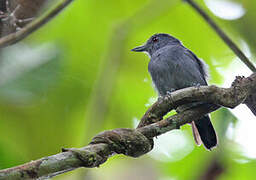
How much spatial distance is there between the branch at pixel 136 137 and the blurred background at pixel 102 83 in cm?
58

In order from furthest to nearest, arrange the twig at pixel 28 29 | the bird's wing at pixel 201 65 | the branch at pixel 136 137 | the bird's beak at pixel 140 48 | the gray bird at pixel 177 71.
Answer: the bird's beak at pixel 140 48 → the bird's wing at pixel 201 65 → the gray bird at pixel 177 71 → the twig at pixel 28 29 → the branch at pixel 136 137

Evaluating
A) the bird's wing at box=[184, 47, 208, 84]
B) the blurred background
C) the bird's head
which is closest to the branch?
the blurred background

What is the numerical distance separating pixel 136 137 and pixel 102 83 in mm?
1220

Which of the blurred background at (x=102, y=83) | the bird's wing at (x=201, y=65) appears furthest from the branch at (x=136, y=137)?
the bird's wing at (x=201, y=65)

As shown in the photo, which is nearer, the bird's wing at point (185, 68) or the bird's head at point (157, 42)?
the bird's wing at point (185, 68)

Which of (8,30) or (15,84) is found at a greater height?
(8,30)

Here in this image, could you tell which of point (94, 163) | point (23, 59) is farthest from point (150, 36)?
point (94, 163)

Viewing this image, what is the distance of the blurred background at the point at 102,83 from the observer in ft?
11.1

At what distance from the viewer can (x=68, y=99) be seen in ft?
12.9

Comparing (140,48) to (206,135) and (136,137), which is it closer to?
(206,135)

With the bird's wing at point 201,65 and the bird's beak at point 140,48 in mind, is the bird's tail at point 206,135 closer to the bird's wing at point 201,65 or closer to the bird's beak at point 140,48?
the bird's wing at point 201,65

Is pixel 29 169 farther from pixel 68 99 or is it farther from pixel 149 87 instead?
pixel 149 87

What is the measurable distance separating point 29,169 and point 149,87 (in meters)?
2.72

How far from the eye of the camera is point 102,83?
3264 millimetres
